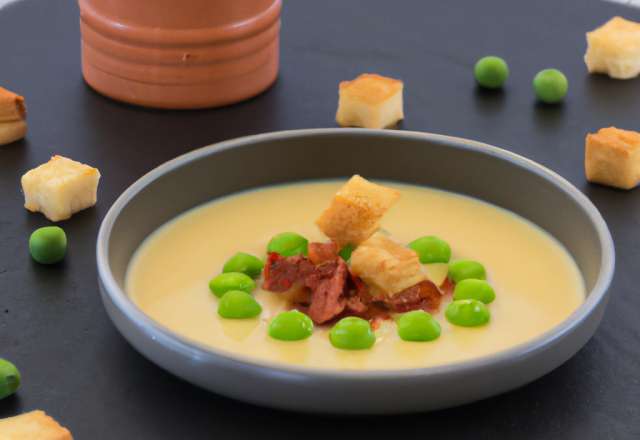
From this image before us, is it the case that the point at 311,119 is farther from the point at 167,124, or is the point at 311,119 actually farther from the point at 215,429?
the point at 215,429

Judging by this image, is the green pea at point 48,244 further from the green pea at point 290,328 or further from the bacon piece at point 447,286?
the bacon piece at point 447,286

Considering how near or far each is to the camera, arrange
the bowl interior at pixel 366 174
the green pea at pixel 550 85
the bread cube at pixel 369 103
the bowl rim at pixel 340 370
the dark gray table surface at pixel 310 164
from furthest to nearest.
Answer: the green pea at pixel 550 85
the bread cube at pixel 369 103
the bowl interior at pixel 366 174
the dark gray table surface at pixel 310 164
the bowl rim at pixel 340 370

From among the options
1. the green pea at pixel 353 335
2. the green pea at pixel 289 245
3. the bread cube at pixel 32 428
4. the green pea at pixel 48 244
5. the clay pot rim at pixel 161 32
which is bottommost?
the green pea at pixel 48 244

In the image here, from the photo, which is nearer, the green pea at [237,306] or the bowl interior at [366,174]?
the green pea at [237,306]

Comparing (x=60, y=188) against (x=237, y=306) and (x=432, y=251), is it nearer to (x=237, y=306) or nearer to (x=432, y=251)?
(x=237, y=306)

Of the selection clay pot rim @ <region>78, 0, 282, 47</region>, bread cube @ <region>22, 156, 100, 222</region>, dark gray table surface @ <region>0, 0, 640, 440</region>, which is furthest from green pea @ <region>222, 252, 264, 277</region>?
clay pot rim @ <region>78, 0, 282, 47</region>

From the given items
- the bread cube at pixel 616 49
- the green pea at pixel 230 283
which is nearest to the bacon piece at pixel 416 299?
the green pea at pixel 230 283

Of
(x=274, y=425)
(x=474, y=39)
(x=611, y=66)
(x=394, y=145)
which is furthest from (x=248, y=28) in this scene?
Result: (x=274, y=425)
